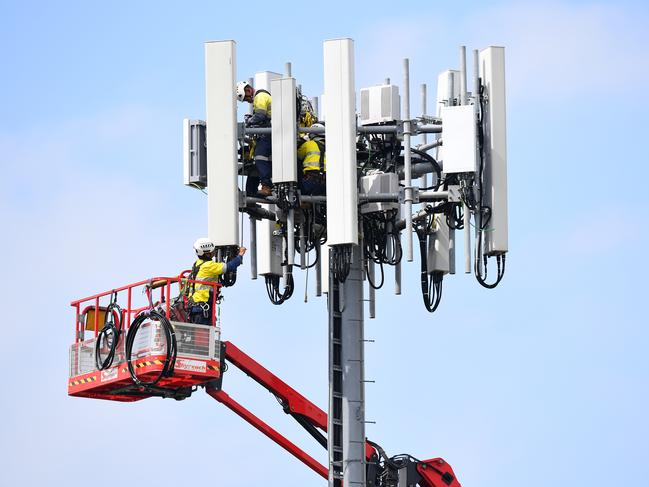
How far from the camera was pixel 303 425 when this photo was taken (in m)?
47.5

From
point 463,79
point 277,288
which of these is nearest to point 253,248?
point 277,288

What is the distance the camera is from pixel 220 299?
1775 inches

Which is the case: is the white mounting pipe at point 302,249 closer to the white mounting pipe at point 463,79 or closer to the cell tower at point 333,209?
the cell tower at point 333,209

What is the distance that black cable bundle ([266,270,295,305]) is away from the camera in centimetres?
4750

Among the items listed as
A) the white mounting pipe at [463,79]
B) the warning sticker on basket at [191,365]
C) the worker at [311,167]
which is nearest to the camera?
the warning sticker on basket at [191,365]

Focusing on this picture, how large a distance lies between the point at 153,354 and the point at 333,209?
438cm

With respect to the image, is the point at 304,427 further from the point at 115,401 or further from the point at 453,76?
the point at 453,76

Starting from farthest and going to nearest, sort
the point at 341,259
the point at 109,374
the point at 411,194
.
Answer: the point at 109,374, the point at 411,194, the point at 341,259

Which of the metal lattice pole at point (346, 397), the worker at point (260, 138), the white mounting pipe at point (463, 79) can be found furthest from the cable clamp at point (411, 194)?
the worker at point (260, 138)

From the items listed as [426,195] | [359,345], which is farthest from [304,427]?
[426,195]

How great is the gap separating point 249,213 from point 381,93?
3620mm

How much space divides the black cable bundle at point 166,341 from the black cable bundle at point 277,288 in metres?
3.99

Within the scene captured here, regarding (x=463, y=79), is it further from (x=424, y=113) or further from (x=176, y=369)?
(x=176, y=369)

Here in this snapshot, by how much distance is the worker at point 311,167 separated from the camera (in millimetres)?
44844
